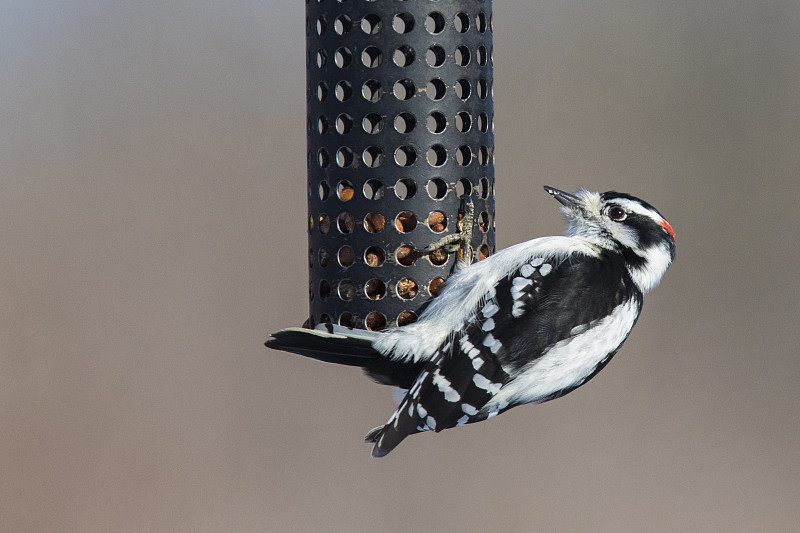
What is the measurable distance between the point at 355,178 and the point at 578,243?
0.57m

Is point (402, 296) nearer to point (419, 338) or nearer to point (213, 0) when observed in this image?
point (419, 338)

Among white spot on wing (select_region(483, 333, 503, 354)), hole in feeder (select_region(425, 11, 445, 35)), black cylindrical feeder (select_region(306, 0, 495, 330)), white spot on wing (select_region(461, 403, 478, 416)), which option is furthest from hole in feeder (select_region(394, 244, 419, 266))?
hole in feeder (select_region(425, 11, 445, 35))

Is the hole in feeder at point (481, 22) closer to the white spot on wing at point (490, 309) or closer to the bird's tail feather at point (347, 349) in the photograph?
the white spot on wing at point (490, 309)

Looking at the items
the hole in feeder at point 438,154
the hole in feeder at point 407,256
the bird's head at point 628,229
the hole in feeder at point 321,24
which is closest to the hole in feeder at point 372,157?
the hole in feeder at point 438,154

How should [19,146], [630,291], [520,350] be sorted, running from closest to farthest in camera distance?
[520,350] < [630,291] < [19,146]

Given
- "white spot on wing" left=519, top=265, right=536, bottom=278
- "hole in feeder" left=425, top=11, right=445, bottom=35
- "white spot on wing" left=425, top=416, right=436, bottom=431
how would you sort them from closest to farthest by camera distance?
"white spot on wing" left=425, top=416, right=436, bottom=431 → "white spot on wing" left=519, top=265, right=536, bottom=278 → "hole in feeder" left=425, top=11, right=445, bottom=35

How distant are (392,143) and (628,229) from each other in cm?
62

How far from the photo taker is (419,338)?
229 centimetres

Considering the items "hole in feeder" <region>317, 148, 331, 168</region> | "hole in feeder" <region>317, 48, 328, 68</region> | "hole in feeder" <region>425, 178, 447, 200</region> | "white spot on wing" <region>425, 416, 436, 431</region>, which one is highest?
"hole in feeder" <region>317, 48, 328, 68</region>

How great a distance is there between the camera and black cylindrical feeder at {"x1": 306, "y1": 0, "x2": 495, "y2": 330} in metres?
2.34

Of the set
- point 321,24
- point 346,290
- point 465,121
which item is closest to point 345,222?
point 346,290

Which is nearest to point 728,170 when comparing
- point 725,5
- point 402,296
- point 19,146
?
point 725,5

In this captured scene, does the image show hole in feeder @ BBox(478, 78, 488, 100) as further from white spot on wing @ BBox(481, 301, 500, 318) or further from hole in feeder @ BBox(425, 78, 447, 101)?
white spot on wing @ BBox(481, 301, 500, 318)

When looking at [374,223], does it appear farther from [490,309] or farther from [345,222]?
[490,309]
